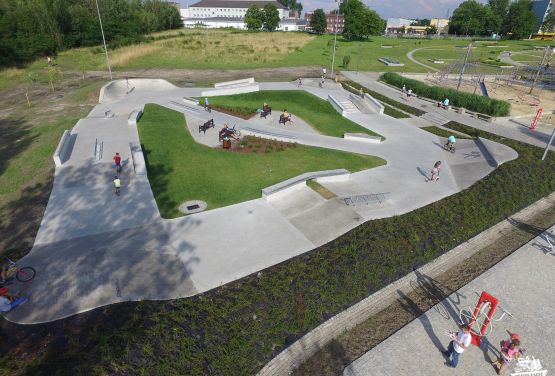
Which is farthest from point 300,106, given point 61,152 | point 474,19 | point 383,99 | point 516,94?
point 474,19

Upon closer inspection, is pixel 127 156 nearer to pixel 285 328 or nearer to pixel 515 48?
pixel 285 328

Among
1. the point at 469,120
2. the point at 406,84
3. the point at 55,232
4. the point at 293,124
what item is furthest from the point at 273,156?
the point at 406,84

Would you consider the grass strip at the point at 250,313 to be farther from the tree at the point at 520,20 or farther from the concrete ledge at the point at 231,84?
the tree at the point at 520,20

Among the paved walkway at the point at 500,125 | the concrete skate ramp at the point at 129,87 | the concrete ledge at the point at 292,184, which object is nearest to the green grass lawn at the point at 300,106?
the paved walkway at the point at 500,125

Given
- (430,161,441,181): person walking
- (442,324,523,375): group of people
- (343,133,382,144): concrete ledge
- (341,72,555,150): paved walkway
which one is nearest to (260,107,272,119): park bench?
(343,133,382,144): concrete ledge

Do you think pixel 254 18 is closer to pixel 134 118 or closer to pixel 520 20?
pixel 520 20

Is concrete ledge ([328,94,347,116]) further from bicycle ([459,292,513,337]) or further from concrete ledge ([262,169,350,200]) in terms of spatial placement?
bicycle ([459,292,513,337])
